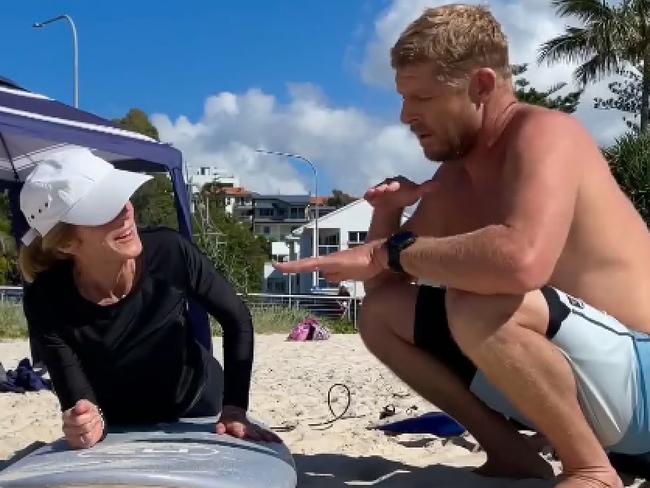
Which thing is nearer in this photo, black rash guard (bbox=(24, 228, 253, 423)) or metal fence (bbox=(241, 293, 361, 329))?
black rash guard (bbox=(24, 228, 253, 423))

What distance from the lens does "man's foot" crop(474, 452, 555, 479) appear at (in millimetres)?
2631

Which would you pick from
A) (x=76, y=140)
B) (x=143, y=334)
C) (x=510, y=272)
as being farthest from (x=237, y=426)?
(x=76, y=140)

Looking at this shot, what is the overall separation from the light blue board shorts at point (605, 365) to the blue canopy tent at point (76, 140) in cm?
203

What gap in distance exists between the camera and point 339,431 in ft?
12.8

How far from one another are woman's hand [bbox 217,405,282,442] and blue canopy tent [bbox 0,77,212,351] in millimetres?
1273

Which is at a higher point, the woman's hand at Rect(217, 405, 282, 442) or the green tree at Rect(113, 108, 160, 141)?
the green tree at Rect(113, 108, 160, 141)

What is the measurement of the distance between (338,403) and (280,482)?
2.70m

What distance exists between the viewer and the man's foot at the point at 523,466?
2631 mm

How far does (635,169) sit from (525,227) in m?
14.2

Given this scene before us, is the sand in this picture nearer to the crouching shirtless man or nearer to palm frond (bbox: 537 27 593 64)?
the crouching shirtless man

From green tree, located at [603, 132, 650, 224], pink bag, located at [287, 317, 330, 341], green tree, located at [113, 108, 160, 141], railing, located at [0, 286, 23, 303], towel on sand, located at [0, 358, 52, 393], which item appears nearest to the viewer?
towel on sand, located at [0, 358, 52, 393]

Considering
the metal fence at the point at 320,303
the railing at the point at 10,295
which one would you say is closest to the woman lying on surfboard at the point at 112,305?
the railing at the point at 10,295

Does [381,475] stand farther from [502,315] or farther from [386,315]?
[502,315]

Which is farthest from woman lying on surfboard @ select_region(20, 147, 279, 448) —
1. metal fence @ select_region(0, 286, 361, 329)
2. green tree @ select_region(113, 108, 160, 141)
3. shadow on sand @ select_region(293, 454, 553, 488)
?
green tree @ select_region(113, 108, 160, 141)
